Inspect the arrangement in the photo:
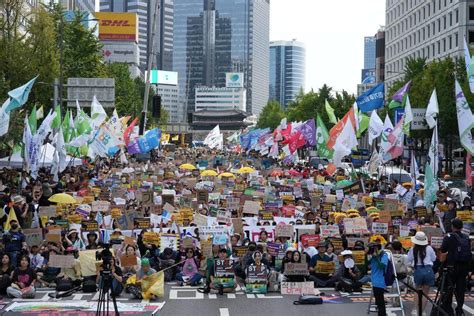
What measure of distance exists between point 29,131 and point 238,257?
45.8 ft

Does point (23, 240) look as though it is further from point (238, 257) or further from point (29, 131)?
point (29, 131)

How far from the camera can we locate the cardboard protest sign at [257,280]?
17266mm

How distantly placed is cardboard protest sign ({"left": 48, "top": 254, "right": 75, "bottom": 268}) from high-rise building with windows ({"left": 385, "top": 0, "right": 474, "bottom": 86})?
56.1m

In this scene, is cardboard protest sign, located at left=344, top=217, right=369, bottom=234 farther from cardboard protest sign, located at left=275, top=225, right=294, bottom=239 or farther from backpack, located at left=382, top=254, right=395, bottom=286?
backpack, located at left=382, top=254, right=395, bottom=286

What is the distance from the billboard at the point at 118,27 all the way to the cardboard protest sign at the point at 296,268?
178014mm

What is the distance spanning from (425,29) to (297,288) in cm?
8026

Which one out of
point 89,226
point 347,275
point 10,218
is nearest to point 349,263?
point 347,275

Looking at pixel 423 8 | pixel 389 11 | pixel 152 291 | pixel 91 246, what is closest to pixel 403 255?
pixel 152 291

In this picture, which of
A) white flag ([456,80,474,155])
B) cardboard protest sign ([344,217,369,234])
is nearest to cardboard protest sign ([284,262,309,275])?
cardboard protest sign ([344,217,369,234])

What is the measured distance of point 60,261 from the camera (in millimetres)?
17578

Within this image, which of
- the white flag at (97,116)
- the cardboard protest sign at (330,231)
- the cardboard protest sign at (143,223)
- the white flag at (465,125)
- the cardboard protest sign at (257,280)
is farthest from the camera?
the white flag at (97,116)

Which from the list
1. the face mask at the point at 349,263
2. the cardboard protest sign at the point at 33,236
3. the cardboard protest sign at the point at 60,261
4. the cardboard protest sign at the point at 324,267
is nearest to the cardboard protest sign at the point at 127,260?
the cardboard protest sign at the point at 60,261

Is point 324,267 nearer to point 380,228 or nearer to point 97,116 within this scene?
point 380,228

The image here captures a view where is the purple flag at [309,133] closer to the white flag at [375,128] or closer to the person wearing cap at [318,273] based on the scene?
the white flag at [375,128]
